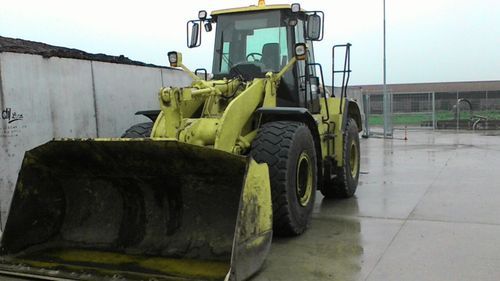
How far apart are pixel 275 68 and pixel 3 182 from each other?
11.7 feet

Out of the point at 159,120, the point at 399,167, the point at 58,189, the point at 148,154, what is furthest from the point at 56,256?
the point at 399,167

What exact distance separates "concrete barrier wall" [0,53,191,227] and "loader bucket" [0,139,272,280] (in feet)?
3.86

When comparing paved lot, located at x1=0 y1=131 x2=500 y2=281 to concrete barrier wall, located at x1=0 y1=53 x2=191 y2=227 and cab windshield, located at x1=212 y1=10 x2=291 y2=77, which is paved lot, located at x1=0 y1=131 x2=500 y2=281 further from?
concrete barrier wall, located at x1=0 y1=53 x2=191 y2=227

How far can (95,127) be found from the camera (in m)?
7.79

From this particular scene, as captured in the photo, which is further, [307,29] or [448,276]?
[307,29]

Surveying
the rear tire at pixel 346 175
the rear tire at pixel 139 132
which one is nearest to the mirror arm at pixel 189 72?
the rear tire at pixel 139 132

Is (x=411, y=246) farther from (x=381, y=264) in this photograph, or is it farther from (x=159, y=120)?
(x=159, y=120)

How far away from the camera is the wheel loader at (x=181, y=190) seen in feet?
15.0

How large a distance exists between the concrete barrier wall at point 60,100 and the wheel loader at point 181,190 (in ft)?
3.84

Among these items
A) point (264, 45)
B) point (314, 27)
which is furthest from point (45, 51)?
point (314, 27)

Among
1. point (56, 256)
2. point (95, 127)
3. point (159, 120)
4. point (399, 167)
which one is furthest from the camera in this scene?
point (399, 167)

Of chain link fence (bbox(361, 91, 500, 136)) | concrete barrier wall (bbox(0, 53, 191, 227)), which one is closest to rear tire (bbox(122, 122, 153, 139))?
concrete barrier wall (bbox(0, 53, 191, 227))

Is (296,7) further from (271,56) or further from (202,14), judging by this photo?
(202,14)

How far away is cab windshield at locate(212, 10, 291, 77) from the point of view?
22.3 ft
